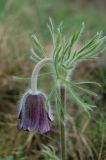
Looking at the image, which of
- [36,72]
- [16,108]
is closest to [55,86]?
[36,72]

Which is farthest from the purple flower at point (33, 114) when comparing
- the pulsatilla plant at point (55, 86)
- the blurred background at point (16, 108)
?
the blurred background at point (16, 108)

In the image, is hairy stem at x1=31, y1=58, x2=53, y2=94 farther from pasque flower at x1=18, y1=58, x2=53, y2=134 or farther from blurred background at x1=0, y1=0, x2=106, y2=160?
blurred background at x1=0, y1=0, x2=106, y2=160

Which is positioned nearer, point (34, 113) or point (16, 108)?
point (34, 113)

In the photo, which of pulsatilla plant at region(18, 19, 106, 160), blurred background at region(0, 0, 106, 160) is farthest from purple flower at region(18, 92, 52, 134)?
blurred background at region(0, 0, 106, 160)

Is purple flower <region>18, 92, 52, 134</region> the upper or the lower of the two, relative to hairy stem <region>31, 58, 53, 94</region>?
lower

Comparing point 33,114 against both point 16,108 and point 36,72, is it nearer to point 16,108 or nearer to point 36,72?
point 36,72

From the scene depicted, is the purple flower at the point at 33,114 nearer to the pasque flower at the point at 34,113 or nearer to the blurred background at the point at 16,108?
the pasque flower at the point at 34,113

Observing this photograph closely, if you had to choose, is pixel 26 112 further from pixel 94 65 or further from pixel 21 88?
pixel 94 65

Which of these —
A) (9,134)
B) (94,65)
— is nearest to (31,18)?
(94,65)

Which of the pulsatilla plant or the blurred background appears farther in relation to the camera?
the blurred background

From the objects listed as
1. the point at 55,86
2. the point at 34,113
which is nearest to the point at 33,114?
the point at 34,113

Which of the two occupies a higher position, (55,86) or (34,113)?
(55,86)
